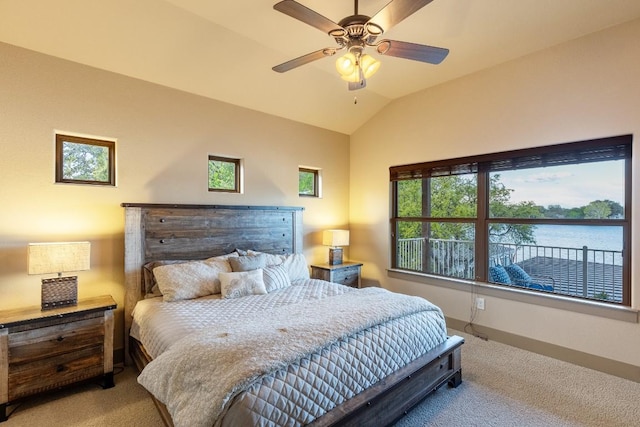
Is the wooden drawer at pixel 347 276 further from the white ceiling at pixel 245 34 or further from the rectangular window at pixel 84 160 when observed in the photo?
the rectangular window at pixel 84 160

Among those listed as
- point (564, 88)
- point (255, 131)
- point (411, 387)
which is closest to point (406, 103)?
point (564, 88)

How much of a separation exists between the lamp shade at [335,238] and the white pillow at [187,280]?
1.71 m

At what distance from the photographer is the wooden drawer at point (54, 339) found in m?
2.23

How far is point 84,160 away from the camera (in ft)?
9.57

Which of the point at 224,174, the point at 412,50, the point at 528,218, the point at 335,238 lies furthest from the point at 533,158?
the point at 224,174

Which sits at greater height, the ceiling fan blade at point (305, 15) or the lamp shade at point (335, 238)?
the ceiling fan blade at point (305, 15)

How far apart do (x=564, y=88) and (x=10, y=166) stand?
16.0ft

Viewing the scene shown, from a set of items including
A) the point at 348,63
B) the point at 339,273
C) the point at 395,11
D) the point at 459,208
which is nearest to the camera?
the point at 395,11

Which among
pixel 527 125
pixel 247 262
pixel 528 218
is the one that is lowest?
pixel 247 262

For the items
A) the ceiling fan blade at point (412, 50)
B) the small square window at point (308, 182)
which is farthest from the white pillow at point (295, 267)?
the ceiling fan blade at point (412, 50)

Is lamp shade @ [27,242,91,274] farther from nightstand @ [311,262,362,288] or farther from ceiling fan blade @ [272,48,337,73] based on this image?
nightstand @ [311,262,362,288]

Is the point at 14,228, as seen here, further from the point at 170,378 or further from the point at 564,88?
the point at 564,88

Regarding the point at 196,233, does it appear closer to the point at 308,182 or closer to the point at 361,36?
the point at 308,182

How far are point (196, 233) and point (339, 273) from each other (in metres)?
1.92
